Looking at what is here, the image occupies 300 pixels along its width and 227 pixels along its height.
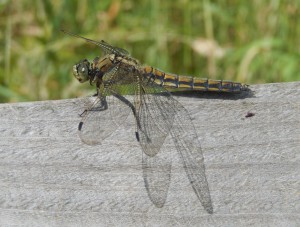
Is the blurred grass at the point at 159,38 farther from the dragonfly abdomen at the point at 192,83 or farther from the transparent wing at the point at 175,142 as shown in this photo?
the transparent wing at the point at 175,142

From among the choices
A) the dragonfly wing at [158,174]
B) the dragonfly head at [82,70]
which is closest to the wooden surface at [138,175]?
the dragonfly wing at [158,174]

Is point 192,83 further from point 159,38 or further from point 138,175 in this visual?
point 159,38

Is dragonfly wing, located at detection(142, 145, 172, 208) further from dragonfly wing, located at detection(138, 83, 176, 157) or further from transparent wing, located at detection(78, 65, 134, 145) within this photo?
transparent wing, located at detection(78, 65, 134, 145)

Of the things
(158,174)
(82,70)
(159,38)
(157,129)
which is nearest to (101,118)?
(157,129)

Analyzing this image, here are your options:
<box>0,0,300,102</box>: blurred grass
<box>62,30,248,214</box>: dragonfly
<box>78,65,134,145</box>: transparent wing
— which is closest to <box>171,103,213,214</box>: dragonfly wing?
<box>62,30,248,214</box>: dragonfly

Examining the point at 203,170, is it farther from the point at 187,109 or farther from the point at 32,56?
the point at 32,56

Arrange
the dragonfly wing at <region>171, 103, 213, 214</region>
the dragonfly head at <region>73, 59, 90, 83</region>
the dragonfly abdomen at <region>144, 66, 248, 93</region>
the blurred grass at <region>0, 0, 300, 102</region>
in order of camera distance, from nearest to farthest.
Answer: the dragonfly wing at <region>171, 103, 213, 214</region> < the dragonfly abdomen at <region>144, 66, 248, 93</region> < the dragonfly head at <region>73, 59, 90, 83</region> < the blurred grass at <region>0, 0, 300, 102</region>
